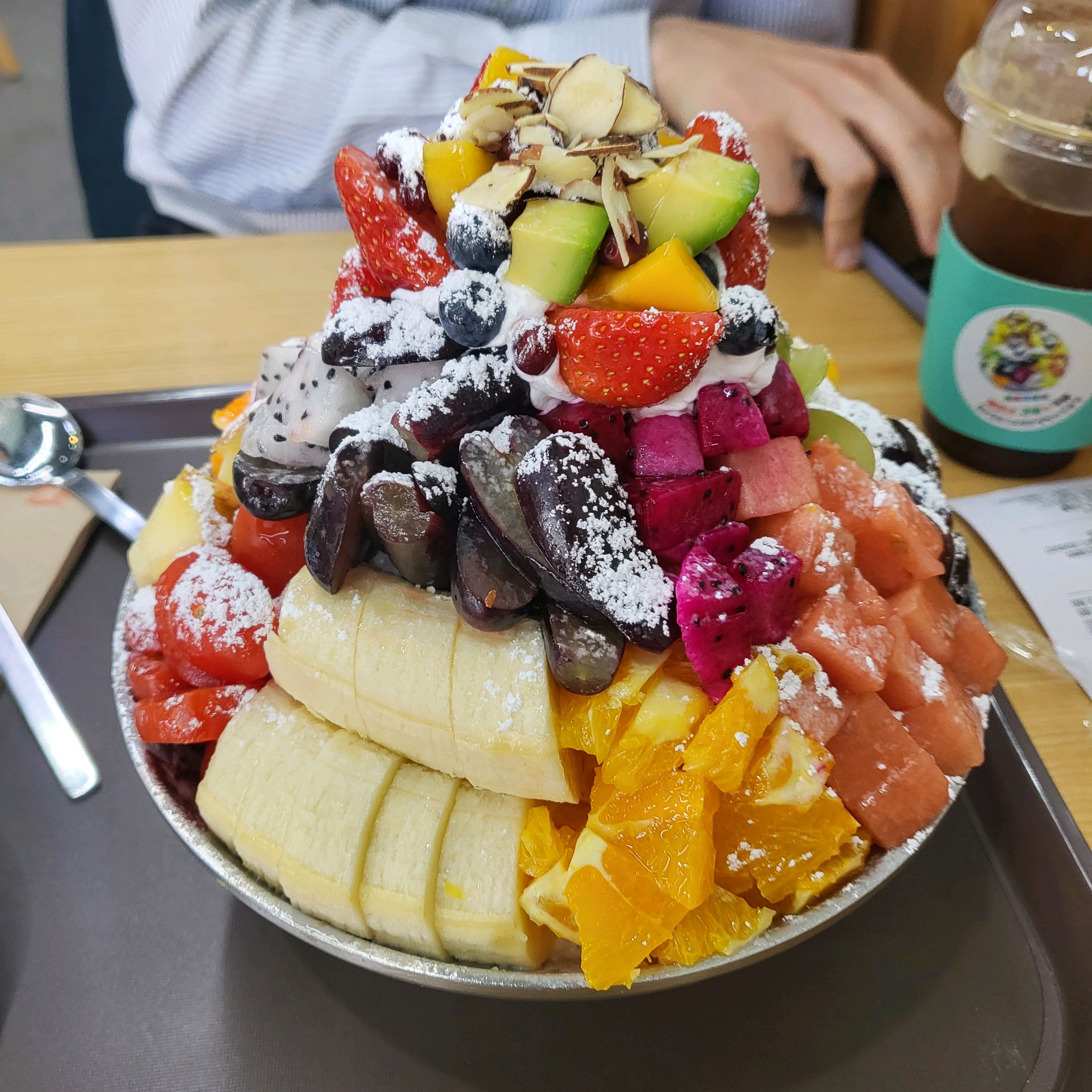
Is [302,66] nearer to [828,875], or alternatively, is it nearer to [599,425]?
[599,425]

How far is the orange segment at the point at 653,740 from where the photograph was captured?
0.73 meters

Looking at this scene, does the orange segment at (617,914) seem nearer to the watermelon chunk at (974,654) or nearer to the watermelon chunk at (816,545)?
the watermelon chunk at (816,545)

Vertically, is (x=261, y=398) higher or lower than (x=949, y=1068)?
higher

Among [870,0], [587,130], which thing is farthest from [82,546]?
[870,0]

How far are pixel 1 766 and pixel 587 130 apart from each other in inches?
42.6

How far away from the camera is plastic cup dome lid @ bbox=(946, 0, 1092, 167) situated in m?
1.08

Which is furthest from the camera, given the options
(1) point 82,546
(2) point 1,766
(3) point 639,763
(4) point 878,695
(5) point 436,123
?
(5) point 436,123

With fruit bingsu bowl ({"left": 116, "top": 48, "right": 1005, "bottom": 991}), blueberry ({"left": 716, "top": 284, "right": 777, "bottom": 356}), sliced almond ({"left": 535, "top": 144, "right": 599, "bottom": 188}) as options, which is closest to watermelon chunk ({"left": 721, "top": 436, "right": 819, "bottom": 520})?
fruit bingsu bowl ({"left": 116, "top": 48, "right": 1005, "bottom": 991})

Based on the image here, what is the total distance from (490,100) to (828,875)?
81 cm

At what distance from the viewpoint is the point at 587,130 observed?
2.77 ft

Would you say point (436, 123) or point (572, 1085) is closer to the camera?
point (572, 1085)

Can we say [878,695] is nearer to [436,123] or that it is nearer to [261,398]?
[261,398]

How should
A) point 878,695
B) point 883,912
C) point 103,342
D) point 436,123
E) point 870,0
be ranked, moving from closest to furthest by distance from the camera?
1. point 878,695
2. point 883,912
3. point 103,342
4. point 436,123
5. point 870,0

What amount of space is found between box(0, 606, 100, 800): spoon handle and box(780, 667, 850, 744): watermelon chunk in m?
0.89
